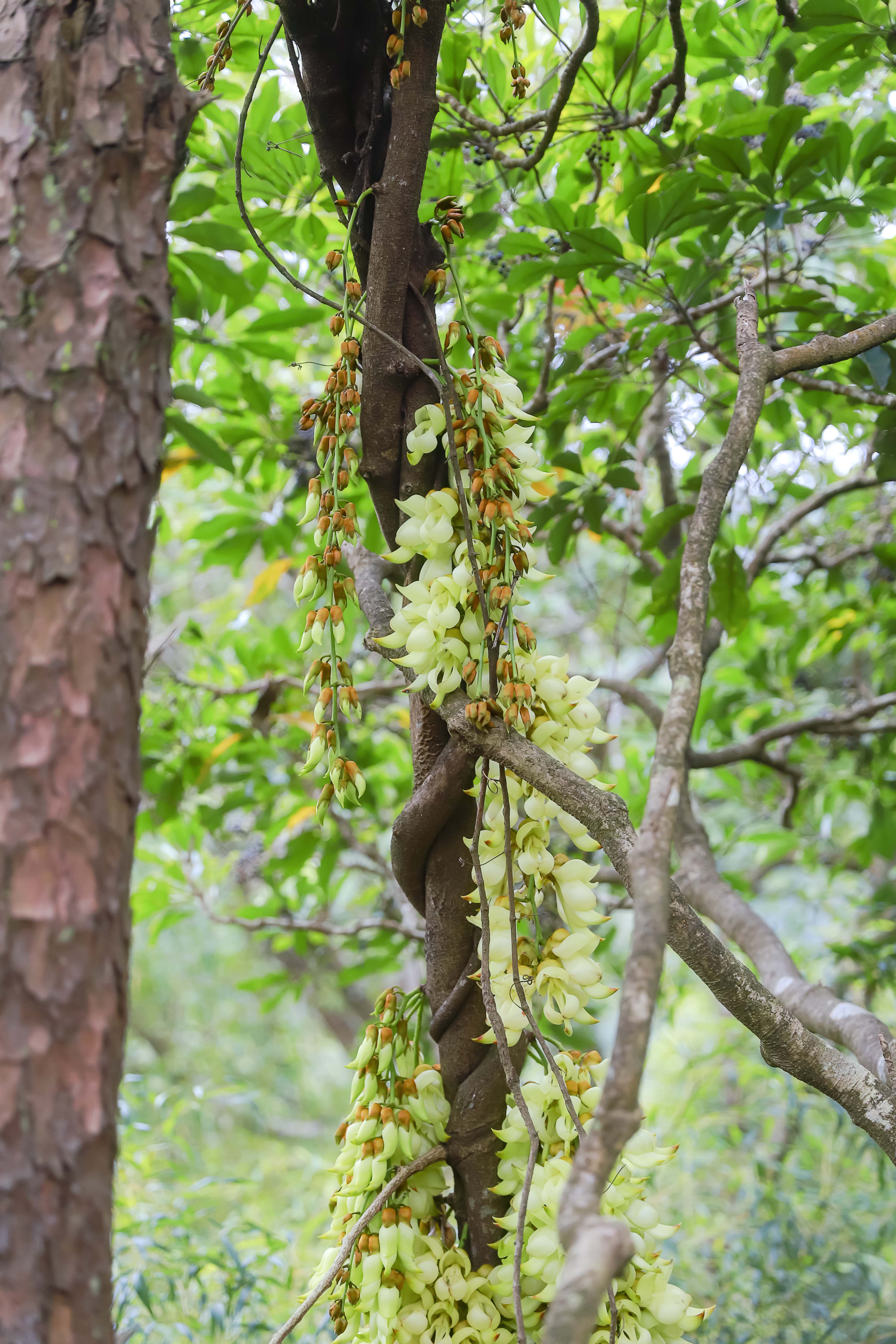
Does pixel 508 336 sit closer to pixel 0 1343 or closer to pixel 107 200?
pixel 107 200

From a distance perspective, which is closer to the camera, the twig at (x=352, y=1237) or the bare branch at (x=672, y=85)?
the twig at (x=352, y=1237)

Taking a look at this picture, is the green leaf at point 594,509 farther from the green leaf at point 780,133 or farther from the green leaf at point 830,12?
the green leaf at point 830,12

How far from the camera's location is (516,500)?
83 centimetres

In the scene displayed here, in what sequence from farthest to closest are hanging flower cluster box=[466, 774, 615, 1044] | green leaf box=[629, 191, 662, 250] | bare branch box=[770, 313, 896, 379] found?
green leaf box=[629, 191, 662, 250], bare branch box=[770, 313, 896, 379], hanging flower cluster box=[466, 774, 615, 1044]

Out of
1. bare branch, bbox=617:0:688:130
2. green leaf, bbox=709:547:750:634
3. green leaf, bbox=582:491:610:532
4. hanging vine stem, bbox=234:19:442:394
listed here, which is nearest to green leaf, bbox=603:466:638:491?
green leaf, bbox=582:491:610:532

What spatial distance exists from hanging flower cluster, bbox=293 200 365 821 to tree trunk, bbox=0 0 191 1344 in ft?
0.88

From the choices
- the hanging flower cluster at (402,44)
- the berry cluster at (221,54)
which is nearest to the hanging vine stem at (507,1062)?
the hanging flower cluster at (402,44)

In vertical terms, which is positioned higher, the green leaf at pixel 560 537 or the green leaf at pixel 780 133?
the green leaf at pixel 780 133

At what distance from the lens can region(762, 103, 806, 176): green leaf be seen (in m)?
1.17

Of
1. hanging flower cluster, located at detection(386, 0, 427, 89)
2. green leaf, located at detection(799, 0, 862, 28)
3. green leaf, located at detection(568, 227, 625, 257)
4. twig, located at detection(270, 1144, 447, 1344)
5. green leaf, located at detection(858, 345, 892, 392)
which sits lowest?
twig, located at detection(270, 1144, 447, 1344)

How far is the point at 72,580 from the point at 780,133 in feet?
3.63

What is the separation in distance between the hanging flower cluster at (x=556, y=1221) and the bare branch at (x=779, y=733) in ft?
3.52

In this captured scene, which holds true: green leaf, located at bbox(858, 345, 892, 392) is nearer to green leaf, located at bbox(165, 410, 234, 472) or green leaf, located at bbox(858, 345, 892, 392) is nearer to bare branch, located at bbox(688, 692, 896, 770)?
bare branch, located at bbox(688, 692, 896, 770)

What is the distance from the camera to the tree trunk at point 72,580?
45 centimetres
